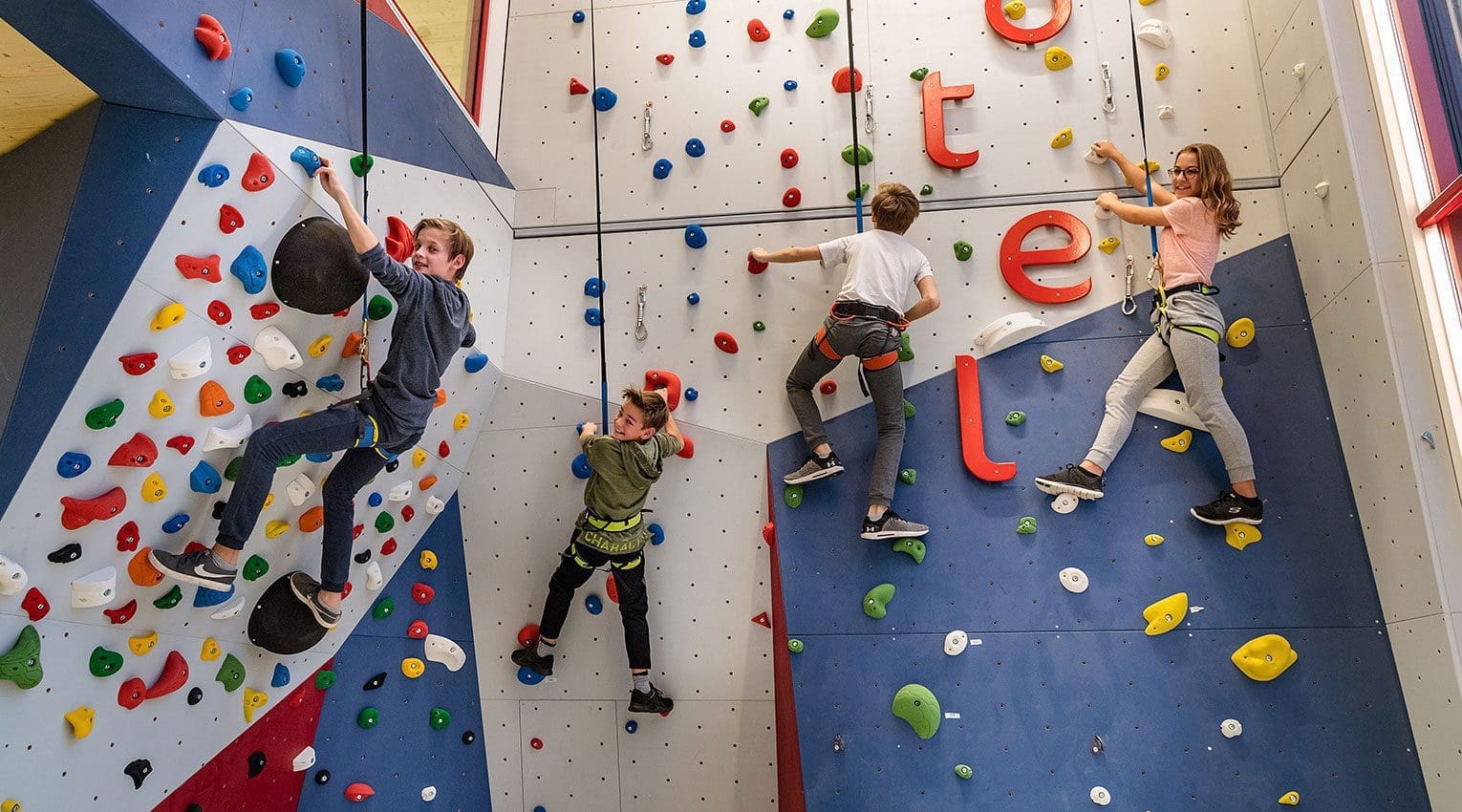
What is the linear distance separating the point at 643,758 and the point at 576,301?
1691 mm

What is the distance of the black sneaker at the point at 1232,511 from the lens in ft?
9.87

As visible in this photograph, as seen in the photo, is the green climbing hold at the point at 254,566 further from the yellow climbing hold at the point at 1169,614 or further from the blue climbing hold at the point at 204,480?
the yellow climbing hold at the point at 1169,614

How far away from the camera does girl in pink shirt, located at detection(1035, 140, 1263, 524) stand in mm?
3010

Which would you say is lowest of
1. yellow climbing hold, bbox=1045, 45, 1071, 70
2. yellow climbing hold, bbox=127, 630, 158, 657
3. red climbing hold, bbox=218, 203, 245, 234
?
yellow climbing hold, bbox=127, 630, 158, 657

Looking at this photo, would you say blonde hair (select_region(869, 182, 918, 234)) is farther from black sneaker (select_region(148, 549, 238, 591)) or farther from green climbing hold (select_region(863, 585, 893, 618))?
black sneaker (select_region(148, 549, 238, 591))

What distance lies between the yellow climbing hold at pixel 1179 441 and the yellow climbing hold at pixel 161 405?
116 inches

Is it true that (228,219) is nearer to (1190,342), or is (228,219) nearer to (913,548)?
(913,548)

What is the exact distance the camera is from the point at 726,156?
139 inches

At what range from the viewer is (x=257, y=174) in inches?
86.0

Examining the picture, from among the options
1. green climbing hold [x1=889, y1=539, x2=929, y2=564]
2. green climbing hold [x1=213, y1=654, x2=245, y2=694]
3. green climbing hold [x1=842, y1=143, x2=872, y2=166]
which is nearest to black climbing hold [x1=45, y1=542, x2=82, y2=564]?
green climbing hold [x1=213, y1=654, x2=245, y2=694]

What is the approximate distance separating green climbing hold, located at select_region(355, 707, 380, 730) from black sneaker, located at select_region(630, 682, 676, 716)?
0.85 metres

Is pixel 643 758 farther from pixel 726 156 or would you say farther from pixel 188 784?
pixel 726 156

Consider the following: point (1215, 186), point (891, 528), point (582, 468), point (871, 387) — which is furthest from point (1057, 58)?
point (582, 468)

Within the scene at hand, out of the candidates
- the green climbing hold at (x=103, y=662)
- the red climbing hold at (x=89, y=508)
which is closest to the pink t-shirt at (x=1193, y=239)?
the red climbing hold at (x=89, y=508)
